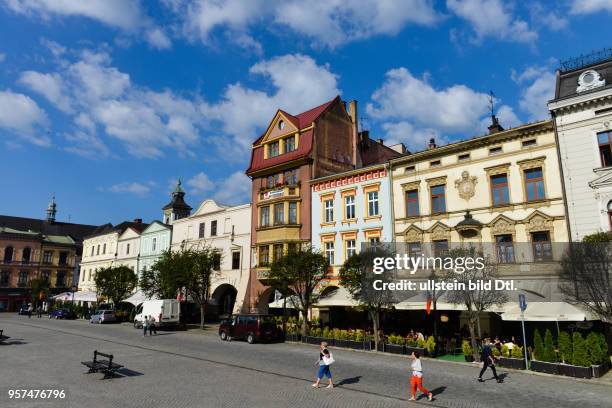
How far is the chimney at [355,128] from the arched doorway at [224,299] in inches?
688

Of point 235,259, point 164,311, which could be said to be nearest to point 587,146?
point 235,259

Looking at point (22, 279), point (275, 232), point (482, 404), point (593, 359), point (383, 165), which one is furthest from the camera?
point (22, 279)

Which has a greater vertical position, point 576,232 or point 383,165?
point 383,165

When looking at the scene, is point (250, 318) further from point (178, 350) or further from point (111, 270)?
point (111, 270)

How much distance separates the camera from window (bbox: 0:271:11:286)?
239ft

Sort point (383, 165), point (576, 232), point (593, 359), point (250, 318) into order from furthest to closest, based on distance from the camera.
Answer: point (383, 165), point (250, 318), point (576, 232), point (593, 359)

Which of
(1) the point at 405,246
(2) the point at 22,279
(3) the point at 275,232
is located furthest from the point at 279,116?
(2) the point at 22,279

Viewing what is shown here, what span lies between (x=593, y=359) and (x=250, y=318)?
18.7 metres

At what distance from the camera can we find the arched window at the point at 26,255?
75.8 metres

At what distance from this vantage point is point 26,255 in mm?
76375

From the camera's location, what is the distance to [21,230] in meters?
79.2

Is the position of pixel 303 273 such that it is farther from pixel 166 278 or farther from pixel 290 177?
pixel 166 278

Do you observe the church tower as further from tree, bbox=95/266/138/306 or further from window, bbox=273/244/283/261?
window, bbox=273/244/283/261

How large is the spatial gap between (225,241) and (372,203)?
56.3ft
